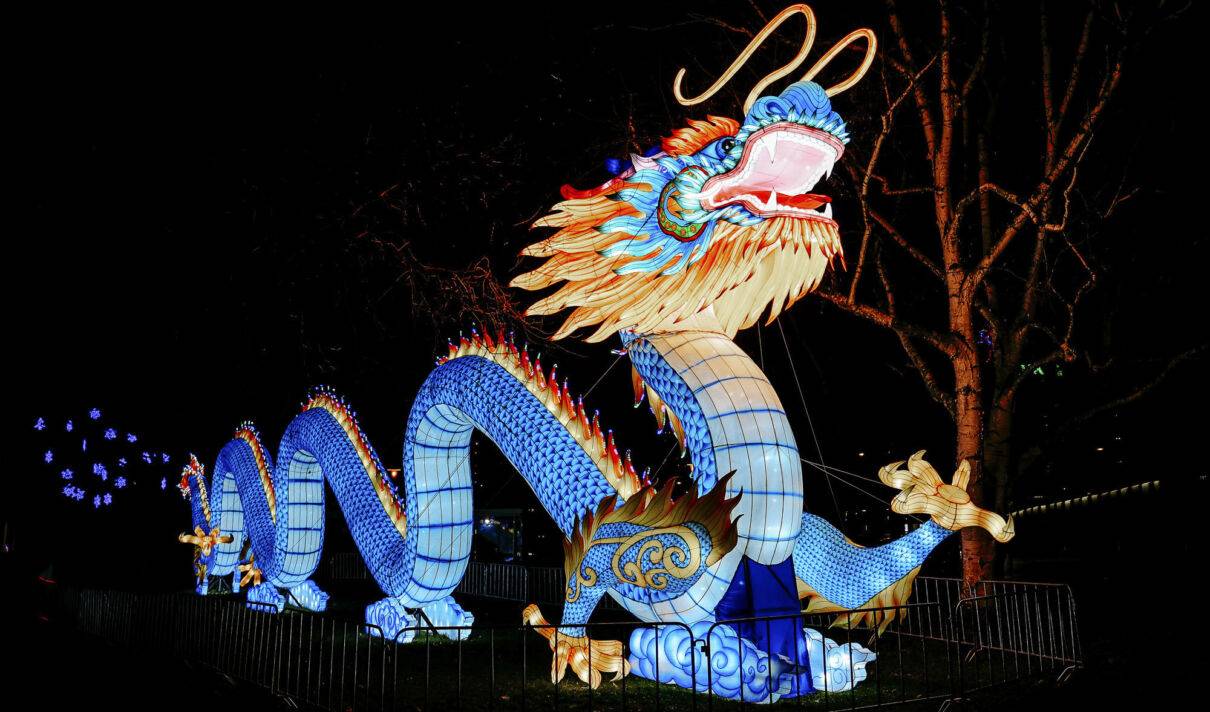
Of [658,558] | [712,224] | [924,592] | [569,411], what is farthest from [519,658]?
[924,592]

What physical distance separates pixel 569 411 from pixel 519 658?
8.09 ft

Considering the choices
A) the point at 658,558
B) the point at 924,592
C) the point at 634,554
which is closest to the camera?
the point at 658,558

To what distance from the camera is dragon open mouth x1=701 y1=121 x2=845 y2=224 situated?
587 cm

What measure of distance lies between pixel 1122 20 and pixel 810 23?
5052 millimetres

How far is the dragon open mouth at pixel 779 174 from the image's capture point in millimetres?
5871

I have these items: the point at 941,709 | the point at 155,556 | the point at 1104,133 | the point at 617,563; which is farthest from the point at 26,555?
the point at 1104,133

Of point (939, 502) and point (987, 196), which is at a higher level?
point (987, 196)

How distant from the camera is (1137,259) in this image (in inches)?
446

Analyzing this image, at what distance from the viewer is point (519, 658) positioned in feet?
26.8

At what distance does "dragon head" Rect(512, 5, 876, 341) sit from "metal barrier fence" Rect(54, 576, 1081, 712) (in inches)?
83.5

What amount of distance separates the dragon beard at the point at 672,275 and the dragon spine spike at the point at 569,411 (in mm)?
840

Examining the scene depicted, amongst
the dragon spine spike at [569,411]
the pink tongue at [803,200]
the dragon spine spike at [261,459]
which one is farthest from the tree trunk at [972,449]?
the dragon spine spike at [261,459]

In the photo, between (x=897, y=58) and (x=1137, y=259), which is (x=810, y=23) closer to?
(x=897, y=58)

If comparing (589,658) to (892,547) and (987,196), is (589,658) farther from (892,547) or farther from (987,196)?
(987,196)
